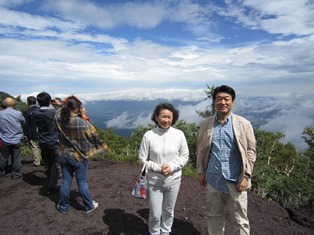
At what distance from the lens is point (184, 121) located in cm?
964

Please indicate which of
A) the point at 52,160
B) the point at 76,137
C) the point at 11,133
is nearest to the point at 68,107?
the point at 76,137

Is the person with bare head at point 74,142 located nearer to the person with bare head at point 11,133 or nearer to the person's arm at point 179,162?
the person's arm at point 179,162

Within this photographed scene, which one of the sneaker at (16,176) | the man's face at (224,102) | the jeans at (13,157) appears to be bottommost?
the sneaker at (16,176)

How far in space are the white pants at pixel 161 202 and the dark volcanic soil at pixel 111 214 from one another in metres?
0.59

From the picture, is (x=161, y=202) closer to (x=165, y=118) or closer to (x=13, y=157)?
(x=165, y=118)

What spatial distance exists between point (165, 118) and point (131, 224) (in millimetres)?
2124

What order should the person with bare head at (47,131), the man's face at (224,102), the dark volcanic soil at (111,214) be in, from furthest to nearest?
the person with bare head at (47,131), the dark volcanic soil at (111,214), the man's face at (224,102)

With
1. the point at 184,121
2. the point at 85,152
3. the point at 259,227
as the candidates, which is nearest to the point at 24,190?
the point at 85,152

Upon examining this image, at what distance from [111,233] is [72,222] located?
2.52ft

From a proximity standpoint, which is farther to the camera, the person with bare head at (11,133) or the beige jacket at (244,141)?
the person with bare head at (11,133)

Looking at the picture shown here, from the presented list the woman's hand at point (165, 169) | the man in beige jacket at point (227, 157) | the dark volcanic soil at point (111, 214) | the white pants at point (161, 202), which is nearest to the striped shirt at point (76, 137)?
the dark volcanic soil at point (111, 214)

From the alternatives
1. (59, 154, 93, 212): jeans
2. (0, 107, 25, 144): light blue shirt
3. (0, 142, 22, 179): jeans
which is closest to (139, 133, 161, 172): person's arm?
(59, 154, 93, 212): jeans

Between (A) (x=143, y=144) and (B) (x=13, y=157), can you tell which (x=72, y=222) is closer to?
(A) (x=143, y=144)

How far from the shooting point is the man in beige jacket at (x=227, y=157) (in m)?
2.85
